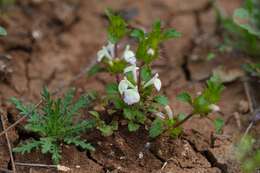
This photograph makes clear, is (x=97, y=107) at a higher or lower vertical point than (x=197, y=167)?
higher

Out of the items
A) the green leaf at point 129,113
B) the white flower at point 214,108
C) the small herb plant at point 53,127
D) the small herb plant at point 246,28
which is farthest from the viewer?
the small herb plant at point 246,28

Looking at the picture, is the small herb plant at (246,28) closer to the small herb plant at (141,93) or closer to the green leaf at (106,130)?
the small herb plant at (141,93)

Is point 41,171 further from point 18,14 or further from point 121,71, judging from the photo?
point 18,14

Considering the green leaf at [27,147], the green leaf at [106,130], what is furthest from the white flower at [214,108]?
the green leaf at [27,147]

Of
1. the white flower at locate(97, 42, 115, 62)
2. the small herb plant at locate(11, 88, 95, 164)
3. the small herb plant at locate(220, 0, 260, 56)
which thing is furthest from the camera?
the small herb plant at locate(220, 0, 260, 56)

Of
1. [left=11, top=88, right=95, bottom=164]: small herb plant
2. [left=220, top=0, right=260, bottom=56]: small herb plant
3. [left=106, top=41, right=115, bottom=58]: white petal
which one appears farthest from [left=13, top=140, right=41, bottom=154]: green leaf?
[left=220, top=0, right=260, bottom=56]: small herb plant

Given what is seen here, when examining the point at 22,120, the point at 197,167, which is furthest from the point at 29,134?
the point at 197,167

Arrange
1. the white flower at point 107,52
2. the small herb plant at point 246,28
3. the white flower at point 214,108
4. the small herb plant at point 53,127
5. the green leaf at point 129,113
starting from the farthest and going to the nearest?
the small herb plant at point 246,28, the white flower at point 107,52, the green leaf at point 129,113, the small herb plant at point 53,127, the white flower at point 214,108

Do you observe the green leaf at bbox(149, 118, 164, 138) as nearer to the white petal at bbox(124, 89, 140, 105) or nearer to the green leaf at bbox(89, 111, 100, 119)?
the white petal at bbox(124, 89, 140, 105)
